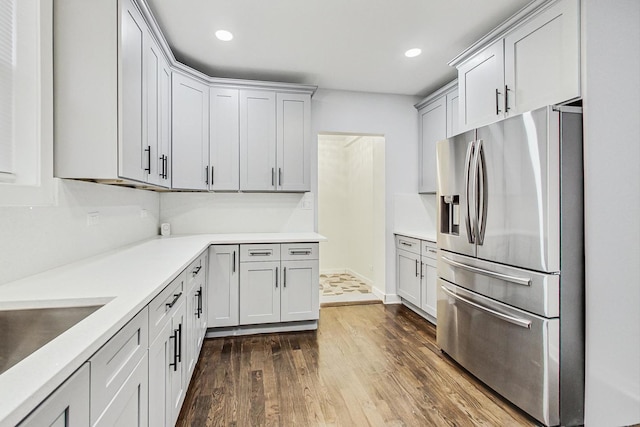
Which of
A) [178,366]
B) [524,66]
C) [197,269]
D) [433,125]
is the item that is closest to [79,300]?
[178,366]

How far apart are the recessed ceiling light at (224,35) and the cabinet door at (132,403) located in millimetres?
2453

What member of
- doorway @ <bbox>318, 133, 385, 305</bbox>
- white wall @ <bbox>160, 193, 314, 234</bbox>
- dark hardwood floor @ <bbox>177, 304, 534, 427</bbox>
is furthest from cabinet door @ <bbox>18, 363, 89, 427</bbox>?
doorway @ <bbox>318, 133, 385, 305</bbox>

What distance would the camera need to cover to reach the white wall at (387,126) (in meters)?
3.91

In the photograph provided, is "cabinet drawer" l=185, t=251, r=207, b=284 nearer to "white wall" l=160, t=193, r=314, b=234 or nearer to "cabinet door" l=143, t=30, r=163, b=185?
"cabinet door" l=143, t=30, r=163, b=185

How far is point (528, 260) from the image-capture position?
71.9 inches

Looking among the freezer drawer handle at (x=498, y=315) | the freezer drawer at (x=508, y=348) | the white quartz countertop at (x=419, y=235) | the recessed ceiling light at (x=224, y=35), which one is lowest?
the freezer drawer at (x=508, y=348)

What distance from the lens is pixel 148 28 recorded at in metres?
2.22

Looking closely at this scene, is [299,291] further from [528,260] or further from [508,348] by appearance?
[528,260]

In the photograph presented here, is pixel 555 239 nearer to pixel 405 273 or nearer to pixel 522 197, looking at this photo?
pixel 522 197

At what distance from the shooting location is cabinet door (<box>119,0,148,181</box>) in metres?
1.80

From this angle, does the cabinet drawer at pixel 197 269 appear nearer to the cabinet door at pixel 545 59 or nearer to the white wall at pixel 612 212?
the white wall at pixel 612 212

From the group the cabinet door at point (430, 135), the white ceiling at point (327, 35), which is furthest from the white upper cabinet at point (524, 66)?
the cabinet door at point (430, 135)

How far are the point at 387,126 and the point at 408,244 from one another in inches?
59.7

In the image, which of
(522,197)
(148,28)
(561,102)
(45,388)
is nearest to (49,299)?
(45,388)
